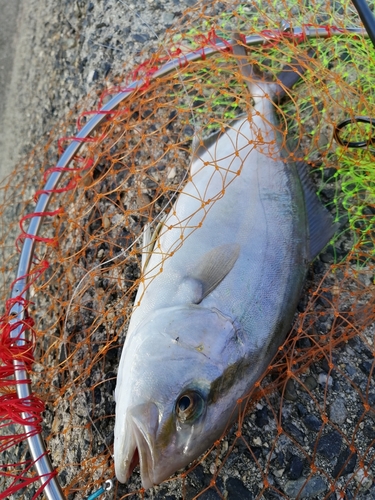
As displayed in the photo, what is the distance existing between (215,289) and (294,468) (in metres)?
1.07

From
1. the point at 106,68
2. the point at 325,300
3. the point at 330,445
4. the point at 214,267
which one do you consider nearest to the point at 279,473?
the point at 330,445

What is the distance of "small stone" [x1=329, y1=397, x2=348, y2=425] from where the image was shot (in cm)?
226

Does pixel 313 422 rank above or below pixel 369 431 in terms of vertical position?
above

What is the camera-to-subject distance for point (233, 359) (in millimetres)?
1846

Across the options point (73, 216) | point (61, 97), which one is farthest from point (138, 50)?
point (73, 216)

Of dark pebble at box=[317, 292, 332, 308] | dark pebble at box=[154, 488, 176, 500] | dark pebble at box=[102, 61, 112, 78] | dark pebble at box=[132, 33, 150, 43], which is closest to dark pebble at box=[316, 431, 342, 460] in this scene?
dark pebble at box=[317, 292, 332, 308]

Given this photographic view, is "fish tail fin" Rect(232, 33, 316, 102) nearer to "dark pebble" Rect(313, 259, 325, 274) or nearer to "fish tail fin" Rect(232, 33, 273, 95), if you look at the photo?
"fish tail fin" Rect(232, 33, 273, 95)

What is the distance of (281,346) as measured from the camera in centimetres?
209

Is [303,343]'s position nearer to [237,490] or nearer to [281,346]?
[281,346]

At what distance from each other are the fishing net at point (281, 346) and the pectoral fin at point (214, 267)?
1.14ft

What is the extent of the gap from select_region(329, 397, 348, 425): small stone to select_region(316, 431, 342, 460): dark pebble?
0.06 metres

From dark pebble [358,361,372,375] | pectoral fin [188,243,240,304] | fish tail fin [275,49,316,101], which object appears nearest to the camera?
pectoral fin [188,243,240,304]

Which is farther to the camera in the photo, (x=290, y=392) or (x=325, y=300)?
(x=325, y=300)

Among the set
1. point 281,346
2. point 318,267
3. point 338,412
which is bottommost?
point 338,412
